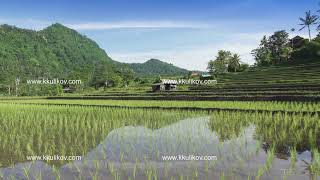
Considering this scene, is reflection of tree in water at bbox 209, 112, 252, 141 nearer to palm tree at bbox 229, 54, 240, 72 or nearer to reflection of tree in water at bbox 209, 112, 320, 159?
reflection of tree in water at bbox 209, 112, 320, 159

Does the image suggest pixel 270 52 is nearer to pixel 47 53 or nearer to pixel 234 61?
pixel 234 61

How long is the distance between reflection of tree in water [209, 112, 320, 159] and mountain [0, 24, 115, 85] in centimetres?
7707

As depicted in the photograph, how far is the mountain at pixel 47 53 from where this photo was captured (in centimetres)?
10601

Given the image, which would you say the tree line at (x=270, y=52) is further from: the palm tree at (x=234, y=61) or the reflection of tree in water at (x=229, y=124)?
the reflection of tree in water at (x=229, y=124)

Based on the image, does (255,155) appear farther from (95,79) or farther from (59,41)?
(59,41)

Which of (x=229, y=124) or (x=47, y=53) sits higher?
(x=47, y=53)

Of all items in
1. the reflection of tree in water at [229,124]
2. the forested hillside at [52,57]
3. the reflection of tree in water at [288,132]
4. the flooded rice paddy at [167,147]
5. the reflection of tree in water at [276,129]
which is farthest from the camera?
the forested hillside at [52,57]

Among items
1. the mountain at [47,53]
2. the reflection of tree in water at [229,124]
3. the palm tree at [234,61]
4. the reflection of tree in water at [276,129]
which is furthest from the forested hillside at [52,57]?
the reflection of tree in water at [276,129]

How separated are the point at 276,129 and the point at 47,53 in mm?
146119

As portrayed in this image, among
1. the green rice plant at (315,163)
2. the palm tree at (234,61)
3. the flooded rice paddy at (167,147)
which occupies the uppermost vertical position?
the palm tree at (234,61)

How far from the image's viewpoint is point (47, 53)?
15038 cm

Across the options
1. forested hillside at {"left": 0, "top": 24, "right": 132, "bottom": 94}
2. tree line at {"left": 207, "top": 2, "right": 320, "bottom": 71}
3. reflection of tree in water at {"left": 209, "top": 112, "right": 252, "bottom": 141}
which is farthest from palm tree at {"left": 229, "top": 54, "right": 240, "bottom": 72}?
→ reflection of tree in water at {"left": 209, "top": 112, "right": 252, "bottom": 141}

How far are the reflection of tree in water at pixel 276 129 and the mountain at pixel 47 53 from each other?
77.1 metres

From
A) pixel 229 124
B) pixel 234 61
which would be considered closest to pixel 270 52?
pixel 234 61
